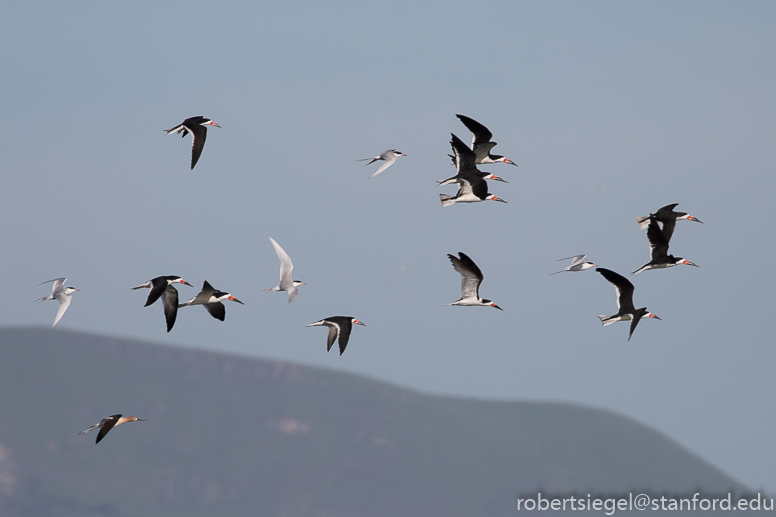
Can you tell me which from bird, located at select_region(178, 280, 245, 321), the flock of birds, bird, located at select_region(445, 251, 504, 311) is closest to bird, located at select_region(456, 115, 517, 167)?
the flock of birds

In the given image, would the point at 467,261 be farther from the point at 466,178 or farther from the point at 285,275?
the point at 285,275

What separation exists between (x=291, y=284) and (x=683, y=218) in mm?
14259

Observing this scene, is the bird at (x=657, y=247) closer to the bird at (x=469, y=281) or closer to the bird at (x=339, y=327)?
the bird at (x=469, y=281)

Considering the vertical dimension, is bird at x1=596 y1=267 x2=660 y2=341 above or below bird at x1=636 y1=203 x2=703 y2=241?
below

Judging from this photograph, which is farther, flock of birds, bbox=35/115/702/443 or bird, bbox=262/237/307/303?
bird, bbox=262/237/307/303

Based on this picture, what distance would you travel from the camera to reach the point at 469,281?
1395 inches

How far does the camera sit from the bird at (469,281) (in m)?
34.9

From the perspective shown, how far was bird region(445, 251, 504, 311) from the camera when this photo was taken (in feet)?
→ 115

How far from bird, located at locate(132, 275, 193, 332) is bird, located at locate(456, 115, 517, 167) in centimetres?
1055

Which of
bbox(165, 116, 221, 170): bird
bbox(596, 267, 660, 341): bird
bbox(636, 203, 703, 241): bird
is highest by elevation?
bbox(165, 116, 221, 170): bird

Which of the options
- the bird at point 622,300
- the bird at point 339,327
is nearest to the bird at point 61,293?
the bird at point 339,327

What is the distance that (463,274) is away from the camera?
35469 millimetres

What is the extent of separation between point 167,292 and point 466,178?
999 cm

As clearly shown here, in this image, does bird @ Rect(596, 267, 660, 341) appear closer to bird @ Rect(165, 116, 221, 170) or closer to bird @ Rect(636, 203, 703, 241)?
bird @ Rect(636, 203, 703, 241)
